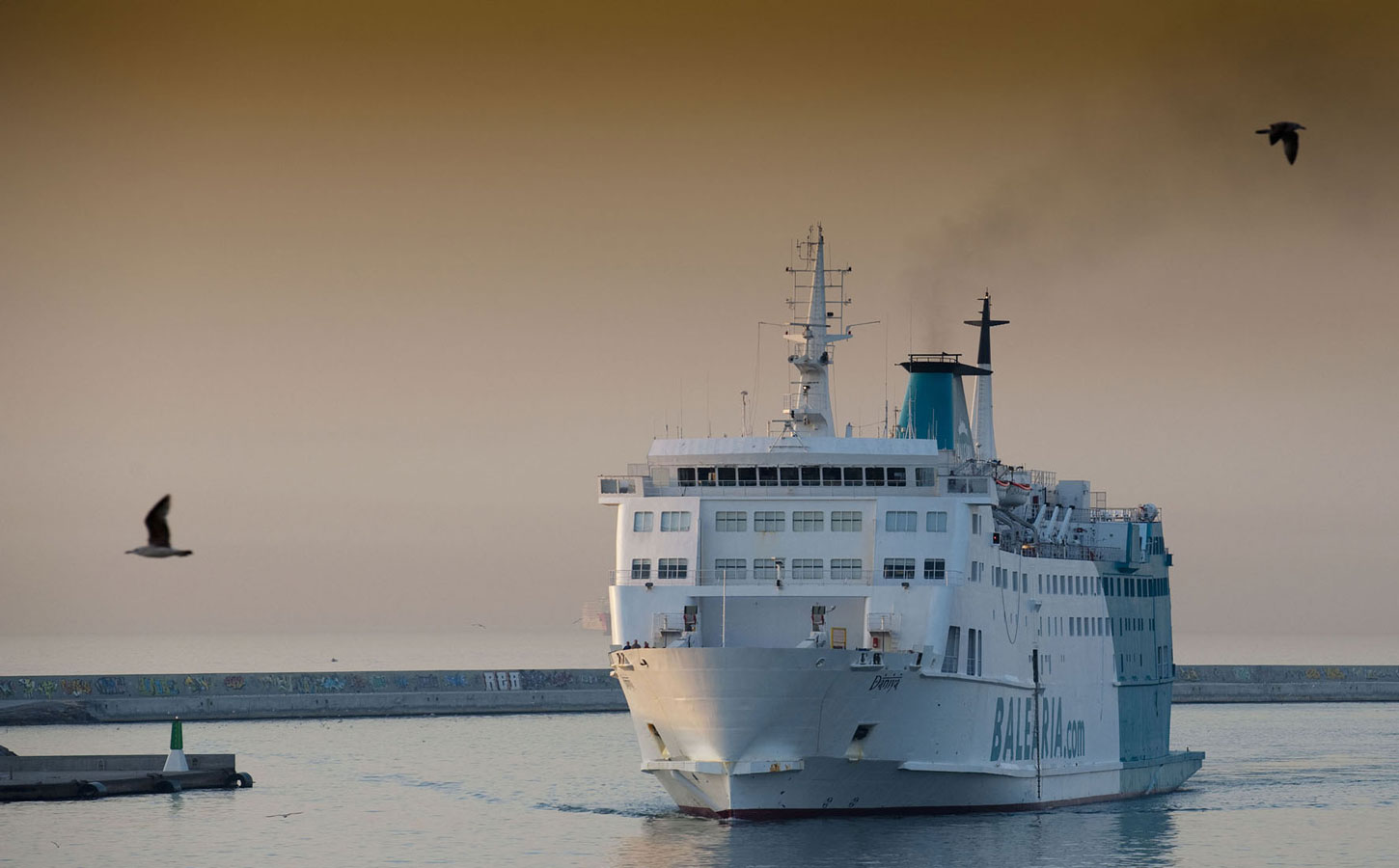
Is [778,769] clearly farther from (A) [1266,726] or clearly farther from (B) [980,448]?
(A) [1266,726]

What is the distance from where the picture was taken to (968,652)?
156 feet

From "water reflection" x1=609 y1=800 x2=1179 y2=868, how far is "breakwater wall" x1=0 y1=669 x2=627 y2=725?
43.6m

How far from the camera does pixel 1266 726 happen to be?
3656 inches

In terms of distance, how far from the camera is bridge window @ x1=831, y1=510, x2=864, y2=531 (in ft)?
155

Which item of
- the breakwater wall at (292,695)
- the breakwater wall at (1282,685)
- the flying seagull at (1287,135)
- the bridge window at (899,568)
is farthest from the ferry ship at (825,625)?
the breakwater wall at (1282,685)

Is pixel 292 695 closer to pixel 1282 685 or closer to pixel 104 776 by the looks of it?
pixel 104 776

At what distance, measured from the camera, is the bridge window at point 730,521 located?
47.4m

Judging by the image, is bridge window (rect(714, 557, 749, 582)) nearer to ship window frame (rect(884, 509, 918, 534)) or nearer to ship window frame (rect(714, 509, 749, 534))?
ship window frame (rect(714, 509, 749, 534))

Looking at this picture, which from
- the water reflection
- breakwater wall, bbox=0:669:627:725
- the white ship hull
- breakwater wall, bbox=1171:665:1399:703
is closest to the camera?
the water reflection

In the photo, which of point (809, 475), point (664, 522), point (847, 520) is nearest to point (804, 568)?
point (847, 520)

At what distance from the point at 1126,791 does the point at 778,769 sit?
1832 centimetres

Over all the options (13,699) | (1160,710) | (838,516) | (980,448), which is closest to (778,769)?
(838,516)

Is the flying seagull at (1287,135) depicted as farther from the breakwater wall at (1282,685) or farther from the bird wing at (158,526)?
the breakwater wall at (1282,685)

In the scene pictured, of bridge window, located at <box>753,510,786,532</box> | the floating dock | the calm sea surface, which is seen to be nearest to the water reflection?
the calm sea surface
